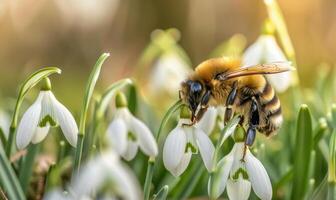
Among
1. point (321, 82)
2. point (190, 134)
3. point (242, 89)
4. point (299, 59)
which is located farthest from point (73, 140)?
point (299, 59)

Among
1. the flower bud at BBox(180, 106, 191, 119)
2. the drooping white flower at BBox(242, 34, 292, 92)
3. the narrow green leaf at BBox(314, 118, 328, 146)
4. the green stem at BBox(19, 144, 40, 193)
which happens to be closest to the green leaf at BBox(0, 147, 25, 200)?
the green stem at BBox(19, 144, 40, 193)

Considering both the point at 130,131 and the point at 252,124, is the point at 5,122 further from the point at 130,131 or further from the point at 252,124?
the point at 252,124

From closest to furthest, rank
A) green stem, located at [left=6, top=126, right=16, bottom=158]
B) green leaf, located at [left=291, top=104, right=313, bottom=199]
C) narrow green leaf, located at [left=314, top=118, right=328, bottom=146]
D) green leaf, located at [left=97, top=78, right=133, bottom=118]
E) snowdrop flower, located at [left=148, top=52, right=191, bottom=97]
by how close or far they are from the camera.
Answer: green leaf, located at [left=97, top=78, right=133, bottom=118], green stem, located at [left=6, top=126, right=16, bottom=158], green leaf, located at [left=291, top=104, right=313, bottom=199], narrow green leaf, located at [left=314, top=118, right=328, bottom=146], snowdrop flower, located at [left=148, top=52, right=191, bottom=97]

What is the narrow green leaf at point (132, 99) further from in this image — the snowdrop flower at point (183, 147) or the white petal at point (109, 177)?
the white petal at point (109, 177)

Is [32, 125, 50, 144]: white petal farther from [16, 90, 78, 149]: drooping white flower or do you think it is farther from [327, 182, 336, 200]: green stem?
[327, 182, 336, 200]: green stem

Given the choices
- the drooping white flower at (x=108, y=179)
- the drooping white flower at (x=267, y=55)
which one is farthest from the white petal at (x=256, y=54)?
the drooping white flower at (x=108, y=179)

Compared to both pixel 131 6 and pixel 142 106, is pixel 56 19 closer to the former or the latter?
pixel 131 6
